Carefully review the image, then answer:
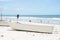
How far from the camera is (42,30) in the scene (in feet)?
37.9

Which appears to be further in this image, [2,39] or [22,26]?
[22,26]

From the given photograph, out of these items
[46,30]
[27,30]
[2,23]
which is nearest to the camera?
[46,30]

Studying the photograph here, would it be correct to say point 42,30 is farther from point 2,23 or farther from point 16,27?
point 2,23

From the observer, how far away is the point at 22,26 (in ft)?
40.5

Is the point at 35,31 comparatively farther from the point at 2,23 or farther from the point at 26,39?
the point at 2,23

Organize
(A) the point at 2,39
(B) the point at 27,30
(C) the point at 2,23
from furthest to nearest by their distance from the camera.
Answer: (C) the point at 2,23, (B) the point at 27,30, (A) the point at 2,39

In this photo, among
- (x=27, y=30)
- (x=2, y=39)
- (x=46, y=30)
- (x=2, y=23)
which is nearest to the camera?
(x=2, y=39)

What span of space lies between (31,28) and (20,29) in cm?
119

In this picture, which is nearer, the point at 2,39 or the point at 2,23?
the point at 2,39

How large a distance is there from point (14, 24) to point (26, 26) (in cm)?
143

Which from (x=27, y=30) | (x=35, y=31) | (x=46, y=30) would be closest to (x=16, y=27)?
(x=27, y=30)

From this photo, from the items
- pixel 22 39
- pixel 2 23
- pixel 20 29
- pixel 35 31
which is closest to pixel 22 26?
pixel 20 29

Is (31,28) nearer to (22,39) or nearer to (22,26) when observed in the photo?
(22,26)

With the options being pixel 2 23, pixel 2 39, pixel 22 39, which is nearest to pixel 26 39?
pixel 22 39
